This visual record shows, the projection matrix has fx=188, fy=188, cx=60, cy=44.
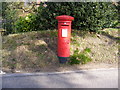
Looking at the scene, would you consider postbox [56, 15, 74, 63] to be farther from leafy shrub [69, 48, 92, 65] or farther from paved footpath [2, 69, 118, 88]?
paved footpath [2, 69, 118, 88]

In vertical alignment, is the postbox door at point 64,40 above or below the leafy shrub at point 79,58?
above

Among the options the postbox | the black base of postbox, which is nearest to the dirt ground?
the black base of postbox

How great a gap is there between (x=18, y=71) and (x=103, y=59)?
3.04 metres

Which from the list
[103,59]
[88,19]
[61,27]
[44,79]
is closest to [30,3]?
[88,19]

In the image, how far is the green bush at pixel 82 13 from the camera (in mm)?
7512

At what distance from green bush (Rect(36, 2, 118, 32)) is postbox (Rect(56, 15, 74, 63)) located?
155 centimetres

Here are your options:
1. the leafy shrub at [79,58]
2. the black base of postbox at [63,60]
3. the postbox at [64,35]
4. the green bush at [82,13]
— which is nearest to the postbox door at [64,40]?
the postbox at [64,35]

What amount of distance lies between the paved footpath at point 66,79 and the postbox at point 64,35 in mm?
821

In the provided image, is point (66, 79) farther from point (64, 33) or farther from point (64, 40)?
point (64, 33)

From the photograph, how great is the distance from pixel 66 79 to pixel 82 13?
327 cm

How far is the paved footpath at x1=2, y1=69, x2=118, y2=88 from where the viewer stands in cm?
488

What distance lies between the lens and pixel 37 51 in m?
6.86

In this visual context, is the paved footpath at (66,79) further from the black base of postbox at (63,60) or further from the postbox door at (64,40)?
the postbox door at (64,40)

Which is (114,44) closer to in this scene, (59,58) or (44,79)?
(59,58)
